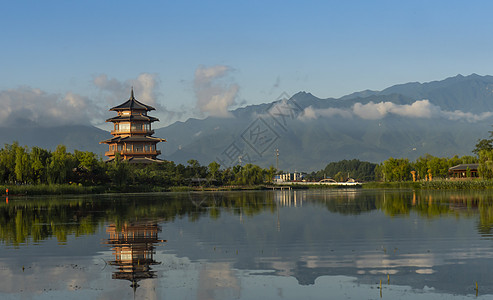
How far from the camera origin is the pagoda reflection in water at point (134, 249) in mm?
12914

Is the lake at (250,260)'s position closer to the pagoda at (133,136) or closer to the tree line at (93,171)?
the tree line at (93,171)

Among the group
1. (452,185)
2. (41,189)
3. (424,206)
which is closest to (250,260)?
(424,206)

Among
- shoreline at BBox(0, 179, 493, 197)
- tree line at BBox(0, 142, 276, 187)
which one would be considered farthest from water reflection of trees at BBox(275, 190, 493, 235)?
tree line at BBox(0, 142, 276, 187)

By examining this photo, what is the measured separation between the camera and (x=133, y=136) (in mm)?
94562

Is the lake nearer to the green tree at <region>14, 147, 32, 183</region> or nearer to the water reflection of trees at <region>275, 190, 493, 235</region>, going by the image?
the water reflection of trees at <region>275, 190, 493, 235</region>

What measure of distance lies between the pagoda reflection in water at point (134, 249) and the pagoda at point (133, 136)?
6876cm

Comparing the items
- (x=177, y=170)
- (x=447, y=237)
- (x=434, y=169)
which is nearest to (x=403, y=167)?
(x=434, y=169)

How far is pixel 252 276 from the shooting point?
12602 millimetres

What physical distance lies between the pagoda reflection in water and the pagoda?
6876 centimetres

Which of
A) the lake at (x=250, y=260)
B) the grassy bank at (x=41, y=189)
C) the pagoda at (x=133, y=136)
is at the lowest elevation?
the lake at (x=250, y=260)

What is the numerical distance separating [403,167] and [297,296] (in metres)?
103

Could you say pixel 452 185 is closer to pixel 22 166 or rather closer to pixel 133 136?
pixel 133 136

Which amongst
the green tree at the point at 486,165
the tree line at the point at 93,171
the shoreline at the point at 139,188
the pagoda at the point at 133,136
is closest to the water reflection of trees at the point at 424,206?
the shoreline at the point at 139,188

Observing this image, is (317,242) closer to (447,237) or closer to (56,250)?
(447,237)
